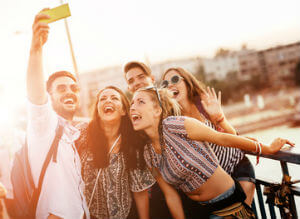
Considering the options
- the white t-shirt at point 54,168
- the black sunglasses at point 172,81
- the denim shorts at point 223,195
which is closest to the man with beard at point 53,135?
the white t-shirt at point 54,168

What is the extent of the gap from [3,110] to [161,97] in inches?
51.2

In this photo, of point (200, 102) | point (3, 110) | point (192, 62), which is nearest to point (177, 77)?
point (200, 102)

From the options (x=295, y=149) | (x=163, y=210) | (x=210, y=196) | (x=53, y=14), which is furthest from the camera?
(x=163, y=210)

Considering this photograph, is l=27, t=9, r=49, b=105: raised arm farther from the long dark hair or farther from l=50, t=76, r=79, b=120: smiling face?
the long dark hair

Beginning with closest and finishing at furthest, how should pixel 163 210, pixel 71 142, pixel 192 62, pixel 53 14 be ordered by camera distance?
1. pixel 53 14
2. pixel 71 142
3. pixel 163 210
4. pixel 192 62

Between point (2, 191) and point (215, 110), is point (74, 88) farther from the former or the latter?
point (215, 110)

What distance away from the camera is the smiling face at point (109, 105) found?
2104mm

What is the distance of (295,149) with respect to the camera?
1558 mm

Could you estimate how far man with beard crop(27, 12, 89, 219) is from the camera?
1.69 meters

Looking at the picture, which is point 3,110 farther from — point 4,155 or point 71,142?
point 71,142

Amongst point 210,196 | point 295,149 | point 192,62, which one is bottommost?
point 210,196

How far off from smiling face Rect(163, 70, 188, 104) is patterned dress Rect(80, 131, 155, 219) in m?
0.75

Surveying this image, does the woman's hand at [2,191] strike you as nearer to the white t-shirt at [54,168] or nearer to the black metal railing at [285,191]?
the white t-shirt at [54,168]

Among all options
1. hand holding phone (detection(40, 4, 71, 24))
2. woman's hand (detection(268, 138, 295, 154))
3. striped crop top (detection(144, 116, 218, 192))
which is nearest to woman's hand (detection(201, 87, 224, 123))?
striped crop top (detection(144, 116, 218, 192))
